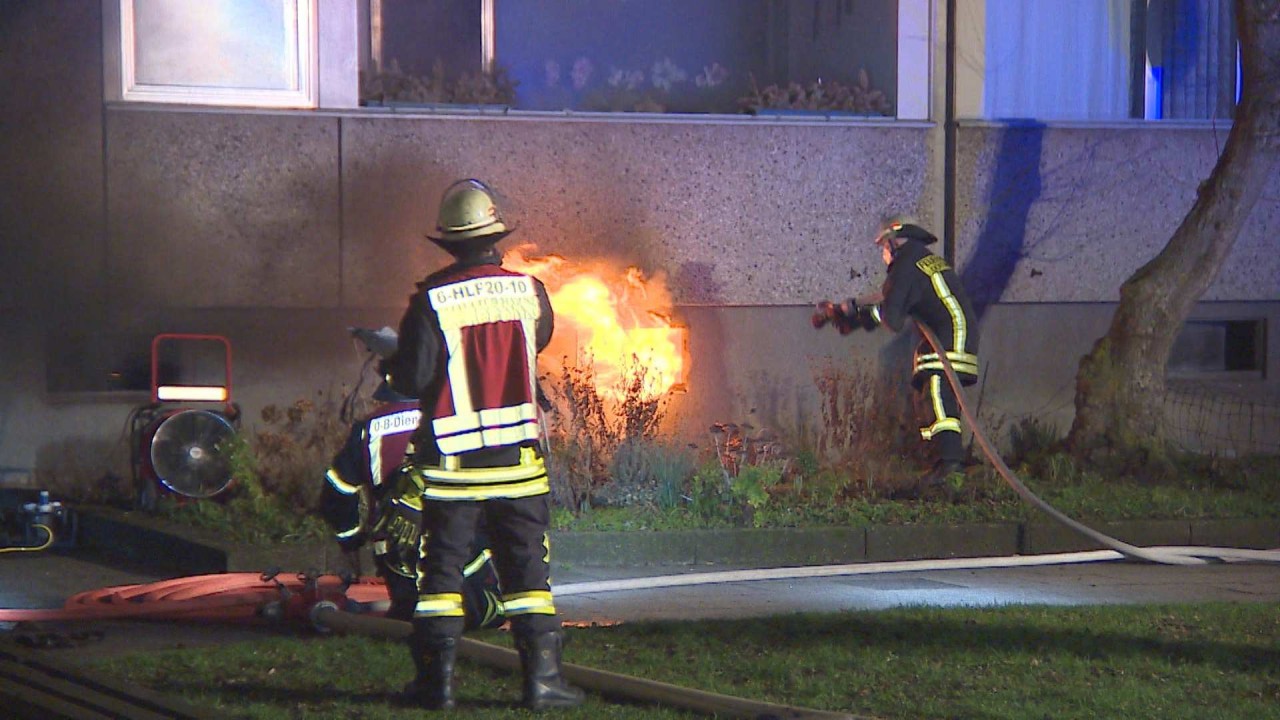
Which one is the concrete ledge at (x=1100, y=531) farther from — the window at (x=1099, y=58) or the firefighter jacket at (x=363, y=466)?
the firefighter jacket at (x=363, y=466)

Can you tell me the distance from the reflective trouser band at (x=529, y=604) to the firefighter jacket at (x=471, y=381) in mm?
342

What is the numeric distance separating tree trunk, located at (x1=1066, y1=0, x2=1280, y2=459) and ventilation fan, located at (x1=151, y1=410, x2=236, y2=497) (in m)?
5.78

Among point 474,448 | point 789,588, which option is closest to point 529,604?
point 474,448

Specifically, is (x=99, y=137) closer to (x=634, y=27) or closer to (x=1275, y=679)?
(x=634, y=27)

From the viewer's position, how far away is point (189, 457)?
9789mm

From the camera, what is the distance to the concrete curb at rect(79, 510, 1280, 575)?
340 inches

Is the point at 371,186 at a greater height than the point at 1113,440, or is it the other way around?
the point at 371,186

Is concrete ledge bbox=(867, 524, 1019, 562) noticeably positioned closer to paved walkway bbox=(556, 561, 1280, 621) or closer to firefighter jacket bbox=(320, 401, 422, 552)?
paved walkway bbox=(556, 561, 1280, 621)

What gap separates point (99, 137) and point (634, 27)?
13.6 feet

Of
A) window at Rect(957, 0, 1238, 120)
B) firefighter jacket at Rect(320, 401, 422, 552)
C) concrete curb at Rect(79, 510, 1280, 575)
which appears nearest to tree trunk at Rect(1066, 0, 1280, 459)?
concrete curb at Rect(79, 510, 1280, 575)

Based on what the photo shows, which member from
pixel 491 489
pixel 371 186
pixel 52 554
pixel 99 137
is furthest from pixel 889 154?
pixel 491 489

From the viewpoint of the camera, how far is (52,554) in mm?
9562

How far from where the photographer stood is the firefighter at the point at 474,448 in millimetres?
5480

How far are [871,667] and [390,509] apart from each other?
2.03m
